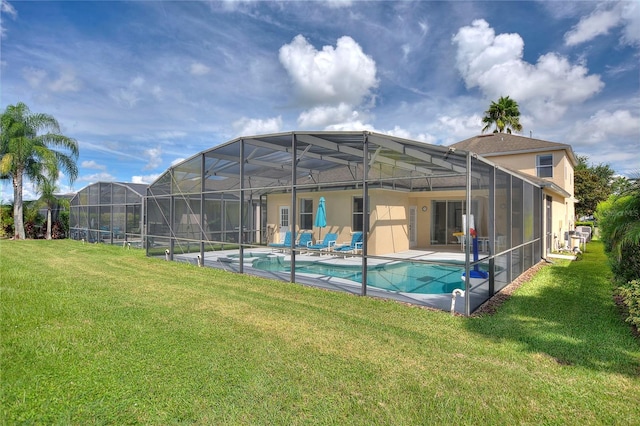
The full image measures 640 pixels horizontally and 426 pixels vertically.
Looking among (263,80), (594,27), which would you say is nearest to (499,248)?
(594,27)

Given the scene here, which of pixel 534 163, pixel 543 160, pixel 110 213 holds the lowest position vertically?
pixel 110 213

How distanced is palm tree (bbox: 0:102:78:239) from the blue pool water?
689 inches

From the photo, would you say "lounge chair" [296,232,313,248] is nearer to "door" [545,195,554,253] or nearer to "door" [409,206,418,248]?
"door" [409,206,418,248]

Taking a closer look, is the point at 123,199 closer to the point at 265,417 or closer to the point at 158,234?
the point at 158,234

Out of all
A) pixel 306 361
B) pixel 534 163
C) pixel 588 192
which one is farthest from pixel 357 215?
pixel 588 192

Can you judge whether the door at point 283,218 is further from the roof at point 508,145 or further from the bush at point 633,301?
the bush at point 633,301

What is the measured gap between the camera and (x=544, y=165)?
18516 millimetres

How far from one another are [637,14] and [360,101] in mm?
13312

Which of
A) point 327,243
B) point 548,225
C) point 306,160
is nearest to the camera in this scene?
point 306,160

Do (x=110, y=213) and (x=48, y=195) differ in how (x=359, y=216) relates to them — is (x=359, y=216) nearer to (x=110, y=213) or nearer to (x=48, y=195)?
(x=110, y=213)

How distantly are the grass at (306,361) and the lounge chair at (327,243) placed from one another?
22.8ft

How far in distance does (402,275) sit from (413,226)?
7.55 metres

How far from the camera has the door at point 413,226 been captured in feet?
57.5

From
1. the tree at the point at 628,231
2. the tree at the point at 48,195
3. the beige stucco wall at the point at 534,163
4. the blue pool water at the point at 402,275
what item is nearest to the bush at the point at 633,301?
the tree at the point at 628,231
